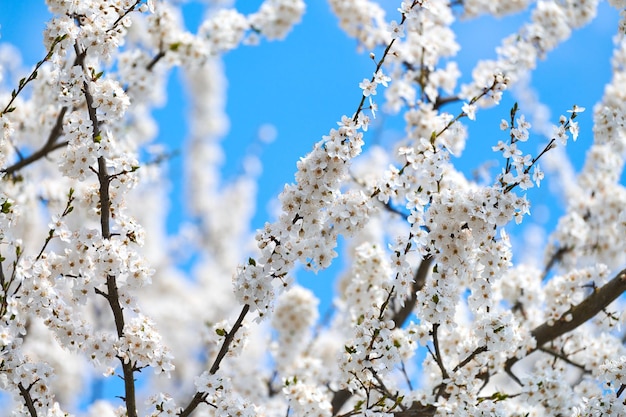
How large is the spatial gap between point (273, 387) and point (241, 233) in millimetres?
11581

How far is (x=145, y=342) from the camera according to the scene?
14.8 feet

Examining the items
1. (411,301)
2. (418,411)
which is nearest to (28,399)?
(418,411)

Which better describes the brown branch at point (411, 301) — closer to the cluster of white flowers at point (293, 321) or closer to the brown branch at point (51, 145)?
the cluster of white flowers at point (293, 321)

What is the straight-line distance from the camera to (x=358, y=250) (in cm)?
657

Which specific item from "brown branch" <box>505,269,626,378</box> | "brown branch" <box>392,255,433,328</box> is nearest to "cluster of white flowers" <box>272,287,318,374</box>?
"brown branch" <box>392,255,433,328</box>

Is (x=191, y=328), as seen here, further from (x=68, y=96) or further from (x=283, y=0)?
(x=68, y=96)

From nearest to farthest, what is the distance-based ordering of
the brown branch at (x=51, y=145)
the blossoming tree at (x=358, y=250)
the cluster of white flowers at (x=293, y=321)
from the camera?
1. the blossoming tree at (x=358, y=250)
2. the brown branch at (x=51, y=145)
3. the cluster of white flowers at (x=293, y=321)

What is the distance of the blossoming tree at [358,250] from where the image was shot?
175 inches

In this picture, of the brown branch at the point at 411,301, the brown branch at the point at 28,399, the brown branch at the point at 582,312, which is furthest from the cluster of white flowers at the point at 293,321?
the brown branch at the point at 28,399

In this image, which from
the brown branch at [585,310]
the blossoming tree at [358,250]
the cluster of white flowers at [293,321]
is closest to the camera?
the blossoming tree at [358,250]

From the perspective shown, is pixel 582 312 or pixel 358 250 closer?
pixel 582 312

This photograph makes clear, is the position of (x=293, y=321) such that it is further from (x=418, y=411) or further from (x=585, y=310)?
(x=585, y=310)

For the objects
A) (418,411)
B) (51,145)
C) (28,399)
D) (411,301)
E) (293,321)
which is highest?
(51,145)

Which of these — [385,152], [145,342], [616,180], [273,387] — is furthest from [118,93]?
[385,152]
